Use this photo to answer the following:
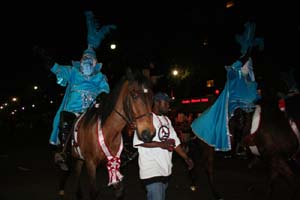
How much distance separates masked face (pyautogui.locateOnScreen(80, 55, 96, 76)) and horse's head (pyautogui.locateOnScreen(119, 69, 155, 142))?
2.34 meters

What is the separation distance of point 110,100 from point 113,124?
0.40 meters

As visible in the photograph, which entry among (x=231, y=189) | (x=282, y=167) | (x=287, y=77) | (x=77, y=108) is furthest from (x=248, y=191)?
(x=77, y=108)

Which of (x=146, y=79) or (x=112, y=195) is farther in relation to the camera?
(x=112, y=195)

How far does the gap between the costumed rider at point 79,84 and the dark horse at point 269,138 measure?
3066mm

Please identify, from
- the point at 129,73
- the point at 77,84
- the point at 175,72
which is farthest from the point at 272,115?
the point at 175,72

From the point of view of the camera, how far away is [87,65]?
7.92 m

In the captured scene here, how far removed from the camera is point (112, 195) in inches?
349

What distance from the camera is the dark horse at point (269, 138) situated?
7.61 metres

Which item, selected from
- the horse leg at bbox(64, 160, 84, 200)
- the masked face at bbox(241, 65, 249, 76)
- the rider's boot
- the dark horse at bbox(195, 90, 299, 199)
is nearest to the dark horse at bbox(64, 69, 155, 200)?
the rider's boot

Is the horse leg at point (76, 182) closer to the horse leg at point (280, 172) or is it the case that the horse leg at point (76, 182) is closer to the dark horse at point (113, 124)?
the dark horse at point (113, 124)

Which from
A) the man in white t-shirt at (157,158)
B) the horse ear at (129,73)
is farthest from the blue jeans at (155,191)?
the horse ear at (129,73)

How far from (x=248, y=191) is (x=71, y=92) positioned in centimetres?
476

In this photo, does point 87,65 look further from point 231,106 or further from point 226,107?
point 231,106

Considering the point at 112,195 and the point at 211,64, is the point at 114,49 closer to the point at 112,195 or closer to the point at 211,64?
the point at 211,64
